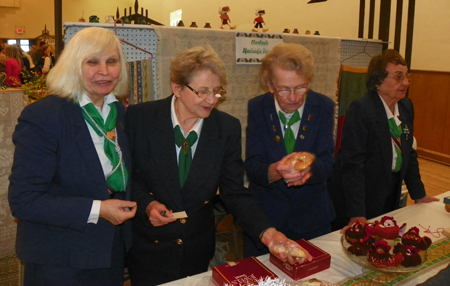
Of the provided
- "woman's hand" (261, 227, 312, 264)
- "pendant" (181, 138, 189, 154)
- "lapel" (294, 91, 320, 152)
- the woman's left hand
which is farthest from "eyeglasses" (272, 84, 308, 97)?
the woman's left hand

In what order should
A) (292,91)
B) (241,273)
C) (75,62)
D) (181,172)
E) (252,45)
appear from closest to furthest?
(241,273) < (75,62) < (181,172) < (292,91) < (252,45)

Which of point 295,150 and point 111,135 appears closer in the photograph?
point 111,135

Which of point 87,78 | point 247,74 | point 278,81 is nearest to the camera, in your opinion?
point 87,78

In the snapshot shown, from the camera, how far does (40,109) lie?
Result: 4.75ft

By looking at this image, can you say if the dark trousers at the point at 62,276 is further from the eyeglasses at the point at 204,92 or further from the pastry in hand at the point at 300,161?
the pastry in hand at the point at 300,161

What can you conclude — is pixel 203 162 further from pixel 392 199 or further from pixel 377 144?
pixel 392 199

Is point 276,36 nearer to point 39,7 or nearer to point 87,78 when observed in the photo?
point 87,78

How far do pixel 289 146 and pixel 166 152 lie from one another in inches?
25.0

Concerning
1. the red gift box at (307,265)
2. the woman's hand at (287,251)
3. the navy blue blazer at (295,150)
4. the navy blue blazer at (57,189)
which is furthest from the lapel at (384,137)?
the navy blue blazer at (57,189)

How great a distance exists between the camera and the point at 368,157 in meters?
2.24

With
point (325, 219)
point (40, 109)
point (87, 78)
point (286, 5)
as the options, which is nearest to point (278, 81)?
point (325, 219)

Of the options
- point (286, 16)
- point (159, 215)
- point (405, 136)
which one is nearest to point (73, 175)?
point (159, 215)

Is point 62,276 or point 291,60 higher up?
point 291,60

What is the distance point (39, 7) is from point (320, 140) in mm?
15407
